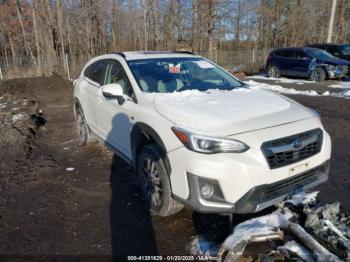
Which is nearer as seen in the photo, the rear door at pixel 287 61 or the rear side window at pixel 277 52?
the rear door at pixel 287 61

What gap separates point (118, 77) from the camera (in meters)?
4.27

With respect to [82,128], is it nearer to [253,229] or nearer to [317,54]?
[253,229]

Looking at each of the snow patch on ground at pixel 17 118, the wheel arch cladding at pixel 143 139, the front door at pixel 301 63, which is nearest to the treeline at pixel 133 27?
the front door at pixel 301 63

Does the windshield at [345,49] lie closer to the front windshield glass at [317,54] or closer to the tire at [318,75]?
the front windshield glass at [317,54]

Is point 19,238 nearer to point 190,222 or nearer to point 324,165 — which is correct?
point 190,222

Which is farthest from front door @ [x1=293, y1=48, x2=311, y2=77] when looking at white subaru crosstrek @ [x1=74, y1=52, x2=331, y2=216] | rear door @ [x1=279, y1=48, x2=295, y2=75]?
white subaru crosstrek @ [x1=74, y1=52, x2=331, y2=216]

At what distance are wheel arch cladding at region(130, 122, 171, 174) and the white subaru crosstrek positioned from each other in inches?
0.4

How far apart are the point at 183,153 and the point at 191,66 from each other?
77.9 inches

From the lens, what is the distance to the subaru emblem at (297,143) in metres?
2.83

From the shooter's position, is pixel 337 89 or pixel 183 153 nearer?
pixel 183 153

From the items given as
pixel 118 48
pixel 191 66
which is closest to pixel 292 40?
pixel 118 48

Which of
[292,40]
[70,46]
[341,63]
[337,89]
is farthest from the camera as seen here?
[292,40]

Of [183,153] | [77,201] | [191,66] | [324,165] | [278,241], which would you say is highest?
[191,66]

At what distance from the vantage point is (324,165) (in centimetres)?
322
